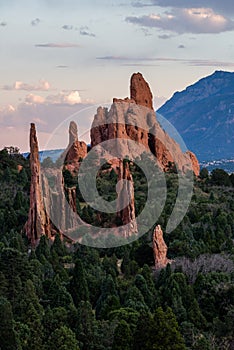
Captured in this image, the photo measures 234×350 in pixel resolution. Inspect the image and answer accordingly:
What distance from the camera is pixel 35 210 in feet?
181

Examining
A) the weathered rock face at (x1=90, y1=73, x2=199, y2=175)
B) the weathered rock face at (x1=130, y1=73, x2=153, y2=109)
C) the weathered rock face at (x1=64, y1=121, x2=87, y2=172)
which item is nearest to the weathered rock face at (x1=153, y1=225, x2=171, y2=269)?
the weathered rock face at (x1=64, y1=121, x2=87, y2=172)

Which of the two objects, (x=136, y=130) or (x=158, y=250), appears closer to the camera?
(x=158, y=250)

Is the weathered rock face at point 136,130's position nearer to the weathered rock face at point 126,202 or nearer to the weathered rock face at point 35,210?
the weathered rock face at point 126,202

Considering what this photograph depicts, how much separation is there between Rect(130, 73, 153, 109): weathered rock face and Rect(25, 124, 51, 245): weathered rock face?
96.5 ft

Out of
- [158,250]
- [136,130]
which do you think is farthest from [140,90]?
[158,250]

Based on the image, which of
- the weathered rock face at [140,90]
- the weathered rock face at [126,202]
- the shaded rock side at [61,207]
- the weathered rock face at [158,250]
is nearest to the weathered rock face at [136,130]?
the weathered rock face at [140,90]

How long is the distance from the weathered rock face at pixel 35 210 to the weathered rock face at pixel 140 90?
29.4 m

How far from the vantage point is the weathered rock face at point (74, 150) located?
77.9 metres

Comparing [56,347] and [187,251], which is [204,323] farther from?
[187,251]

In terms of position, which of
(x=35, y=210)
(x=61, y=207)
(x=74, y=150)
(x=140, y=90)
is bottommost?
(x=35, y=210)

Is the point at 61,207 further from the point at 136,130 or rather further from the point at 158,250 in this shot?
the point at 136,130

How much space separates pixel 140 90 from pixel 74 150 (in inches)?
440

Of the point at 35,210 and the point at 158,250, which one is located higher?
the point at 35,210

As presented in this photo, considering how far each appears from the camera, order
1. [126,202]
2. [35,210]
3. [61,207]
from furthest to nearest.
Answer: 1. [61,207]
2. [126,202]
3. [35,210]
